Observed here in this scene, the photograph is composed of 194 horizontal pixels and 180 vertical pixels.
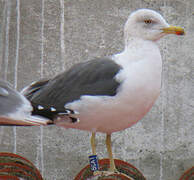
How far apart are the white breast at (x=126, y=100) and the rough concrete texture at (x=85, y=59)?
756 millimetres

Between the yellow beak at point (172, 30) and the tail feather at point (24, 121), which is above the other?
the yellow beak at point (172, 30)

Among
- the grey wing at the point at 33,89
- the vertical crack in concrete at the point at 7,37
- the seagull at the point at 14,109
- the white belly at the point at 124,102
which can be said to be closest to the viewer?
the seagull at the point at 14,109

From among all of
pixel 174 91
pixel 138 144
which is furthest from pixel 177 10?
pixel 138 144

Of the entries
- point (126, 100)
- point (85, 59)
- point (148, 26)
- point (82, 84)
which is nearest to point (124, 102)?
point (126, 100)

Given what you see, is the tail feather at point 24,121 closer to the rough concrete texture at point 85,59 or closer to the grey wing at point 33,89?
the grey wing at point 33,89

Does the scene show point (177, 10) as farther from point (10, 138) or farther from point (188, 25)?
point (10, 138)

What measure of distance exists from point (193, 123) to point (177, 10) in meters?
0.66

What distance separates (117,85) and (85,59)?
34.1 inches

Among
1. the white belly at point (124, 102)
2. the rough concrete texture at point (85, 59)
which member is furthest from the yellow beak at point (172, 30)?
the rough concrete texture at point (85, 59)

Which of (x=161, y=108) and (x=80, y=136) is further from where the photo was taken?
(x=161, y=108)

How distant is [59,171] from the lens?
5.85ft

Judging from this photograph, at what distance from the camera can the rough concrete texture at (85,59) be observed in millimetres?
1783

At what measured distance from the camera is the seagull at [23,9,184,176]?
103 centimetres

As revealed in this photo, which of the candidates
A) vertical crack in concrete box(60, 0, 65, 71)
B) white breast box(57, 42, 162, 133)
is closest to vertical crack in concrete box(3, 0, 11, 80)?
vertical crack in concrete box(60, 0, 65, 71)
